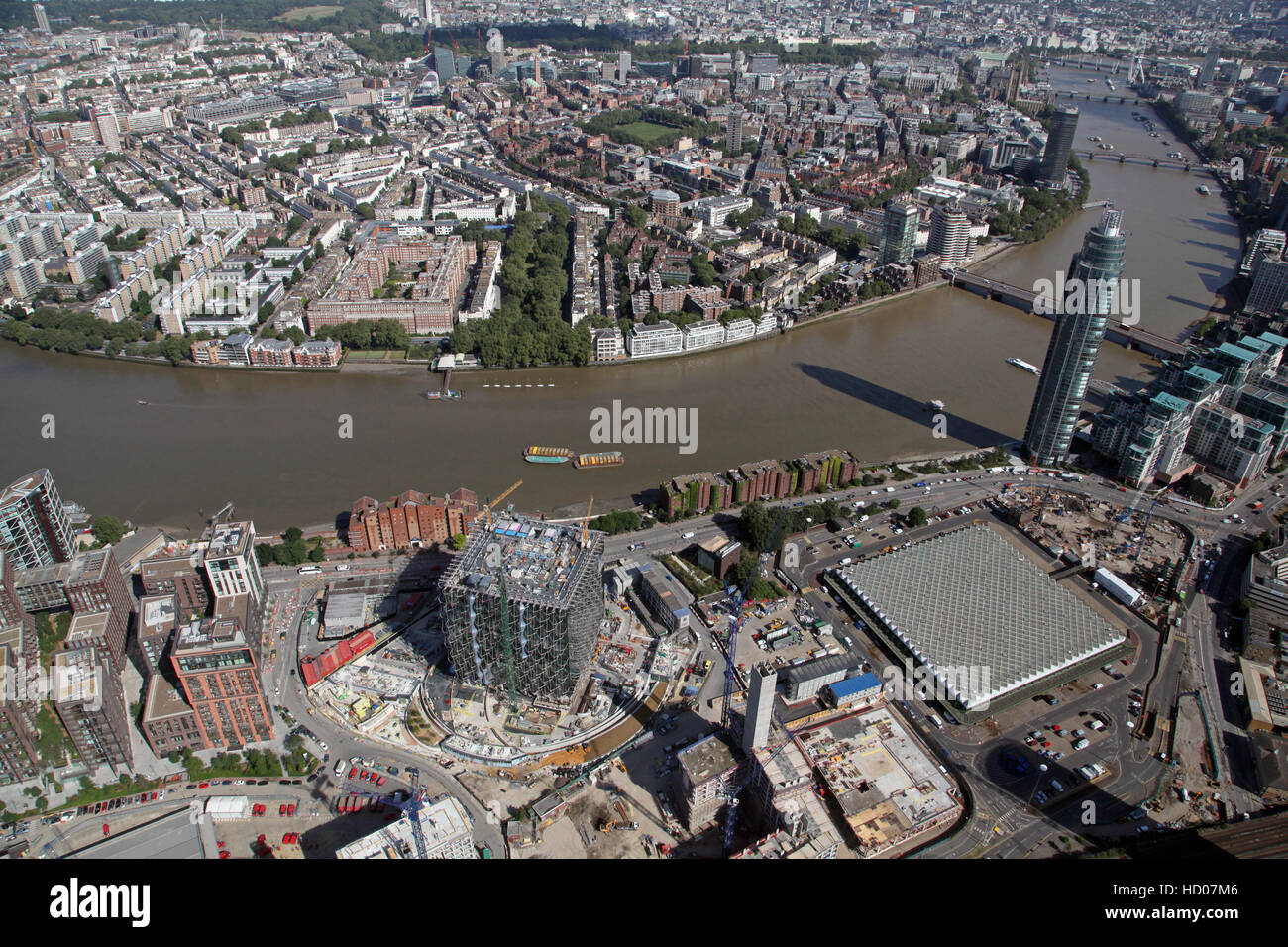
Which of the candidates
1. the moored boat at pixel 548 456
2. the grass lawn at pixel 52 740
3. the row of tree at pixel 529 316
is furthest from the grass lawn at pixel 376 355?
the grass lawn at pixel 52 740

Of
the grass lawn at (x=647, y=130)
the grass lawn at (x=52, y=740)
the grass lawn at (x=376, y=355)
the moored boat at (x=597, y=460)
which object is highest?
the grass lawn at (x=647, y=130)

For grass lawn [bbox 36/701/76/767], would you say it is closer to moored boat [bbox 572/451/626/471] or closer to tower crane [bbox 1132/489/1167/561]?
moored boat [bbox 572/451/626/471]

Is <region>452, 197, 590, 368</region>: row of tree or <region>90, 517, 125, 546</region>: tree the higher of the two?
<region>452, 197, 590, 368</region>: row of tree

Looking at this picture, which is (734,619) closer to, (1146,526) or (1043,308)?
(1146,526)

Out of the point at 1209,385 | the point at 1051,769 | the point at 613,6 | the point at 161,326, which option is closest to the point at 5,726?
Answer: the point at 1051,769

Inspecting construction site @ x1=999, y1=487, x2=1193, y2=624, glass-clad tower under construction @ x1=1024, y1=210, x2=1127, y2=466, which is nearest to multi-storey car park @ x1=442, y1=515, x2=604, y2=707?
construction site @ x1=999, y1=487, x2=1193, y2=624

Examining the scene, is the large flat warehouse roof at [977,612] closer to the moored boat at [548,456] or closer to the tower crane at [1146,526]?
the tower crane at [1146,526]
